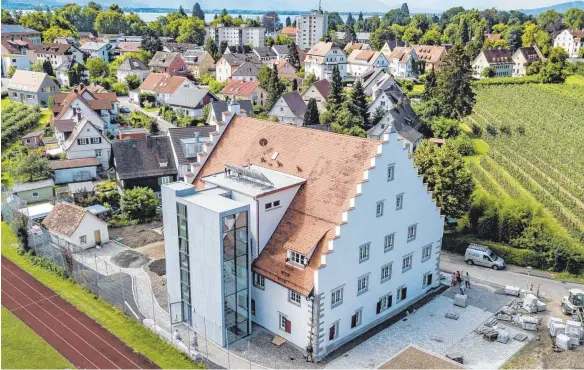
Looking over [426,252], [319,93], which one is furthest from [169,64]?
[426,252]

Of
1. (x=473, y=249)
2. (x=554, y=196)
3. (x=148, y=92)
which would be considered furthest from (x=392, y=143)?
(x=148, y=92)

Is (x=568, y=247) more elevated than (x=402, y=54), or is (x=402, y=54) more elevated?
(x=402, y=54)

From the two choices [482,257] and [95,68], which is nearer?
[482,257]

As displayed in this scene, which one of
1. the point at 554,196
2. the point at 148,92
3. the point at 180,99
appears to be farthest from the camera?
the point at 148,92

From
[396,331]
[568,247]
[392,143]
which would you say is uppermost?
[392,143]

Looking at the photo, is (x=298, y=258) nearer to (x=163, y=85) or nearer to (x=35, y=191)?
(x=35, y=191)

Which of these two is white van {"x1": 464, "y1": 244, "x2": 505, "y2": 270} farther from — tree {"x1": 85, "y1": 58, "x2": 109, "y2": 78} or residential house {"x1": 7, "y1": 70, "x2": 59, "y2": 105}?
tree {"x1": 85, "y1": 58, "x2": 109, "y2": 78}

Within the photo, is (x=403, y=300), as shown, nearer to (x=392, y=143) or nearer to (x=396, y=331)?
(x=396, y=331)
